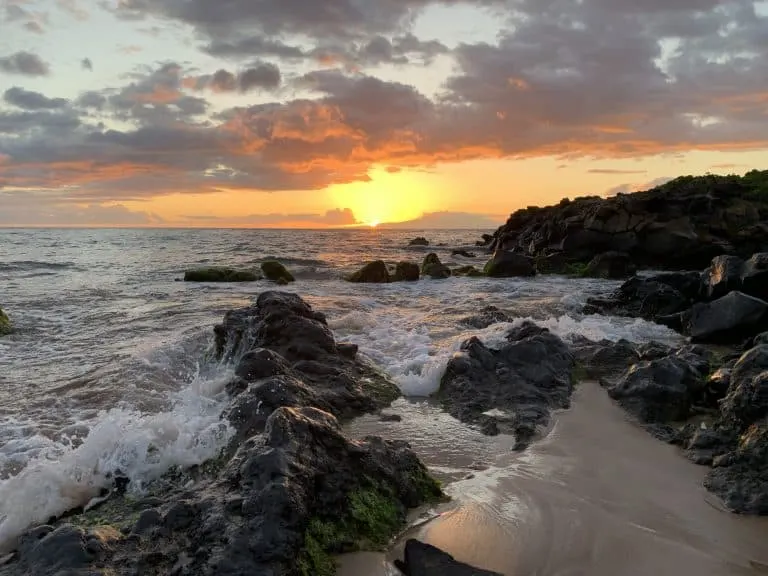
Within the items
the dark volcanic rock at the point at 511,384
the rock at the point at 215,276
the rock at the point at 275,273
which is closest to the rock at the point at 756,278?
the dark volcanic rock at the point at 511,384

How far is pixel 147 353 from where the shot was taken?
971cm

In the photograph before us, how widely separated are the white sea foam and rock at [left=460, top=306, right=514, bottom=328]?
7.49 m

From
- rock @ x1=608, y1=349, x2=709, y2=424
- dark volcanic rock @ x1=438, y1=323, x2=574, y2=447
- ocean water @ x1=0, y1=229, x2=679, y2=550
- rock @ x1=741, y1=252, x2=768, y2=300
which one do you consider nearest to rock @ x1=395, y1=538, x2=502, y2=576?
dark volcanic rock @ x1=438, y1=323, x2=574, y2=447

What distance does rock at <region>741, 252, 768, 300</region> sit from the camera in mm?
11914

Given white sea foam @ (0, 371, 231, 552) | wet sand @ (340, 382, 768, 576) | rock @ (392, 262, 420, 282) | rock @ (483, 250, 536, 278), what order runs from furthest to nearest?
rock @ (483, 250, 536, 278) → rock @ (392, 262, 420, 282) → white sea foam @ (0, 371, 231, 552) → wet sand @ (340, 382, 768, 576)

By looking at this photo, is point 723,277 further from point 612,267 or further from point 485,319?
point 612,267

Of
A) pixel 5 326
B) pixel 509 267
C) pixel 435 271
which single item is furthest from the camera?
pixel 435 271

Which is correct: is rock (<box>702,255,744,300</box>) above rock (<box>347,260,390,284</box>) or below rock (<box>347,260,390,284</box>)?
above

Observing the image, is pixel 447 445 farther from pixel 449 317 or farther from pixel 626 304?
pixel 626 304

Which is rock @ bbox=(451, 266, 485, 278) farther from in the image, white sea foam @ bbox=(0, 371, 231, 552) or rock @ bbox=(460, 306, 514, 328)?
white sea foam @ bbox=(0, 371, 231, 552)

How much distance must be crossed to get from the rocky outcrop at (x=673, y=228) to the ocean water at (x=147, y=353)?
5.97 meters

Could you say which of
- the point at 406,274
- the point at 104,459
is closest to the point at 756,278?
the point at 104,459

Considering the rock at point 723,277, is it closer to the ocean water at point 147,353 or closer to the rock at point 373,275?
the ocean water at point 147,353

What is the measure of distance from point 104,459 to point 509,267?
21792mm
